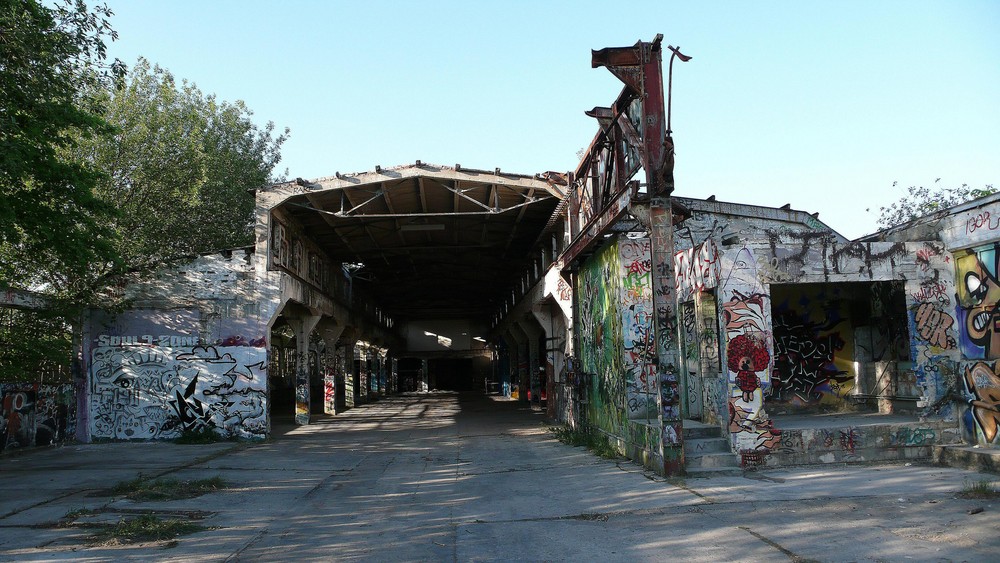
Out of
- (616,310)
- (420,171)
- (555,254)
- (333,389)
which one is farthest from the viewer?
(333,389)

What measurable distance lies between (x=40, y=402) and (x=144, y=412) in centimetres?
230

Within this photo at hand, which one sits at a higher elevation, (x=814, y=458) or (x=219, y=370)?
(x=219, y=370)

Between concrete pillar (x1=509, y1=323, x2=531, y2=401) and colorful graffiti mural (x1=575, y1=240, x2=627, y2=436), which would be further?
concrete pillar (x1=509, y1=323, x2=531, y2=401)

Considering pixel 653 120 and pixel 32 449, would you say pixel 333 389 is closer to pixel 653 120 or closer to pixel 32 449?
pixel 32 449

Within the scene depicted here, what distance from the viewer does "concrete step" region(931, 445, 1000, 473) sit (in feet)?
31.3

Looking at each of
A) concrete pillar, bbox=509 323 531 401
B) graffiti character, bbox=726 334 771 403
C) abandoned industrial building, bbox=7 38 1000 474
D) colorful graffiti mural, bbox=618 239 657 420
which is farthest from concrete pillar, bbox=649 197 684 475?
concrete pillar, bbox=509 323 531 401

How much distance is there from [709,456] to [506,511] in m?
3.72

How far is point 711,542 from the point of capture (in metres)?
6.86

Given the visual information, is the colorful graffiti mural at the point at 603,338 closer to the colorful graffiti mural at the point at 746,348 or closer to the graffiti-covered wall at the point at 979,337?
the colorful graffiti mural at the point at 746,348

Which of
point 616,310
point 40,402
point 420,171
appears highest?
point 420,171

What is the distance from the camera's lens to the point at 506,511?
8.80m

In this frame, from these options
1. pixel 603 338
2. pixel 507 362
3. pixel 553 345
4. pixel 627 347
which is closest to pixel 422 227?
pixel 553 345

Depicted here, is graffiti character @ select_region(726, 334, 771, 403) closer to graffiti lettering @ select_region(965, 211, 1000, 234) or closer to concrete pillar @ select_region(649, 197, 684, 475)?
concrete pillar @ select_region(649, 197, 684, 475)

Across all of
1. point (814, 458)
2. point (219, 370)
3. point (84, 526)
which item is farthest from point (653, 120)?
point (219, 370)
